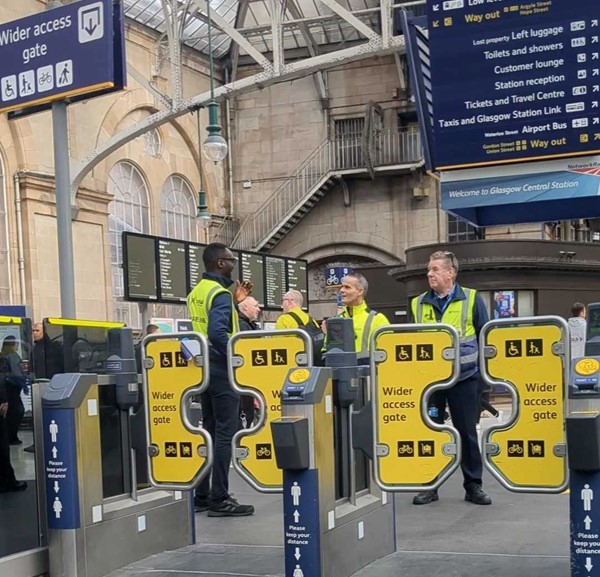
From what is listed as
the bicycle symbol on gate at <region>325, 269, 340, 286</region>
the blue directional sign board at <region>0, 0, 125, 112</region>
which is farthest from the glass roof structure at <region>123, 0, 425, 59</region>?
the blue directional sign board at <region>0, 0, 125, 112</region>

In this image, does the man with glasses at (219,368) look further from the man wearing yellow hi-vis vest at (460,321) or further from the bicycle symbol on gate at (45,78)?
the bicycle symbol on gate at (45,78)

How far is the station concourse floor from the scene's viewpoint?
471 cm

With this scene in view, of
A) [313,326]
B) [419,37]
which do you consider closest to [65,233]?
[313,326]

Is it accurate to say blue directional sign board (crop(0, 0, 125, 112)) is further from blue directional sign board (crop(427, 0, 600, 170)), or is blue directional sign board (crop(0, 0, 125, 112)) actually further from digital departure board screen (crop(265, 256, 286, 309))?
digital departure board screen (crop(265, 256, 286, 309))

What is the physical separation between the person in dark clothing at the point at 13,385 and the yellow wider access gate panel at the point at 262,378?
118cm

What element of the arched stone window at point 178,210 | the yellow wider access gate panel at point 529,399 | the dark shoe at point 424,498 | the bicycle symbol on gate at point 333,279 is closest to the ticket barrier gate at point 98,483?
the dark shoe at point 424,498

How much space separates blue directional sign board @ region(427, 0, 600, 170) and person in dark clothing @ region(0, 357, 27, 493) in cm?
457

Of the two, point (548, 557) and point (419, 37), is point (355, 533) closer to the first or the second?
point (548, 557)

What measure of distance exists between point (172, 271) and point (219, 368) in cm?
810

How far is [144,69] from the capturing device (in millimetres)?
22672

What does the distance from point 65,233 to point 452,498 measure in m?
5.54

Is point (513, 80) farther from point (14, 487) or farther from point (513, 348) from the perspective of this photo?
point (14, 487)

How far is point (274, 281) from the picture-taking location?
1761 cm

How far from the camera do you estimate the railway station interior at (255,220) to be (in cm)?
506
